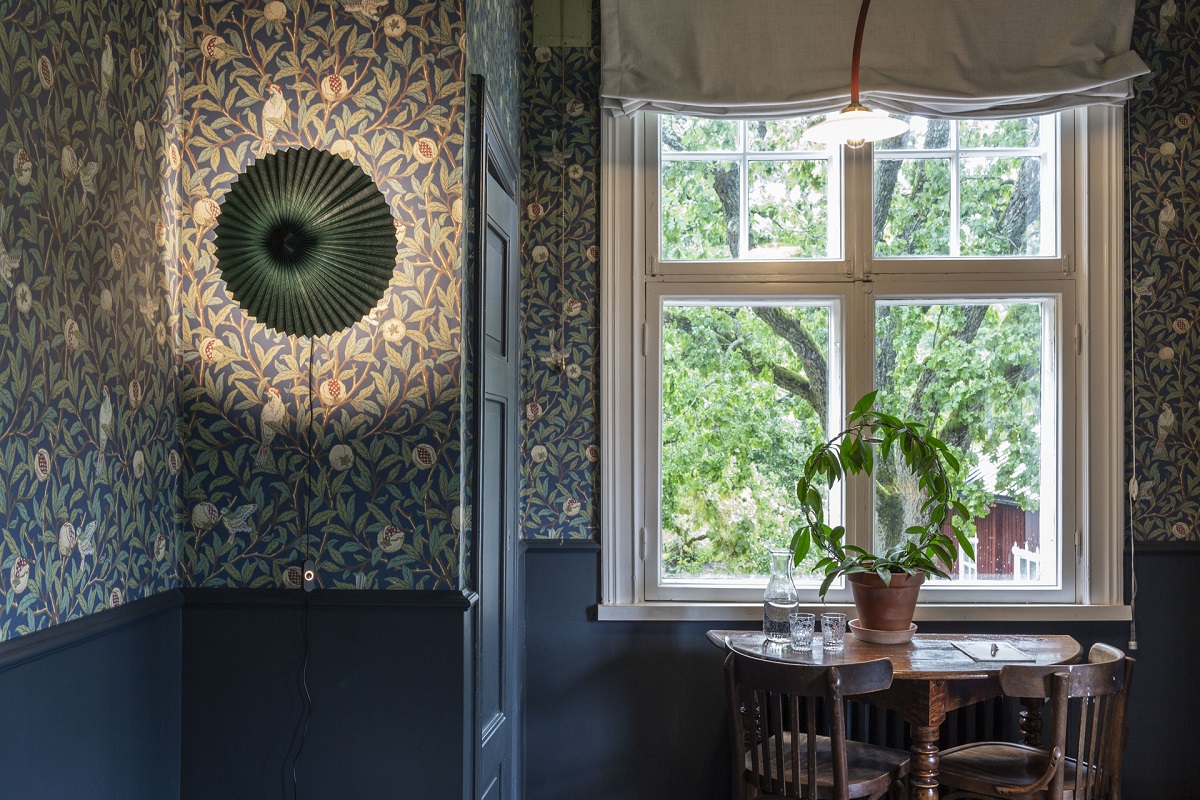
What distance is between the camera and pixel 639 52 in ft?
11.2

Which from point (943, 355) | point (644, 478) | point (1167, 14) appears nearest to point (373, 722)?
point (644, 478)

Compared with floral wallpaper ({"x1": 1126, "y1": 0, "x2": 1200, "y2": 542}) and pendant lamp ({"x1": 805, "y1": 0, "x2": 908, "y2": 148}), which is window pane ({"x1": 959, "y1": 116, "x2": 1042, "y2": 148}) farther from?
pendant lamp ({"x1": 805, "y1": 0, "x2": 908, "y2": 148})

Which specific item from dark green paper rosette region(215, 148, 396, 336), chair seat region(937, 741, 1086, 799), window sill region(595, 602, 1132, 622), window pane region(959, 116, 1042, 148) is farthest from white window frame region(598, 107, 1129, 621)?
dark green paper rosette region(215, 148, 396, 336)

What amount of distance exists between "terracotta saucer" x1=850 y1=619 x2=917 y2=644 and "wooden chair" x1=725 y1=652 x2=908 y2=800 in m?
0.33

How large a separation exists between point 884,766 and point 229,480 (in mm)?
1979

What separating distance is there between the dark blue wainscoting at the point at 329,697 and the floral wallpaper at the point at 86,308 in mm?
256

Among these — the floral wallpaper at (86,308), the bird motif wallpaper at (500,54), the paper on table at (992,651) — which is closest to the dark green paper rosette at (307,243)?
the floral wallpaper at (86,308)

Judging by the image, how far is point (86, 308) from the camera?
78.4 inches

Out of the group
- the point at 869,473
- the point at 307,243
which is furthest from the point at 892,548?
the point at 307,243

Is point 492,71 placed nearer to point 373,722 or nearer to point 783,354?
point 783,354

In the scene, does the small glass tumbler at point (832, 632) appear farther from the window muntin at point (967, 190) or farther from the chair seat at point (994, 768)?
the window muntin at point (967, 190)

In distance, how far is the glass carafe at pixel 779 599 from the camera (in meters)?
3.01

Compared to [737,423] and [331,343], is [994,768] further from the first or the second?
[331,343]

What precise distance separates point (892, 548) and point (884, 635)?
445 mm
